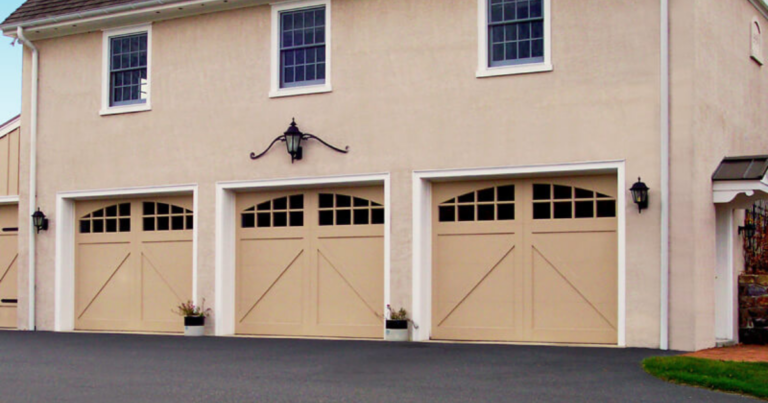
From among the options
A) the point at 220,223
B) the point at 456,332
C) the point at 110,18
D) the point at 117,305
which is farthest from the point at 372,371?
the point at 110,18

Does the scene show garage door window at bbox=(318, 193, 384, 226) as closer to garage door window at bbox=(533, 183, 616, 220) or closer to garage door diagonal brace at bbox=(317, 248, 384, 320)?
garage door diagonal brace at bbox=(317, 248, 384, 320)

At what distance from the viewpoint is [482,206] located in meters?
15.1

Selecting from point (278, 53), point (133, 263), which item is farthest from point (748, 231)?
point (133, 263)

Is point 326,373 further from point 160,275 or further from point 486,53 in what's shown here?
point 160,275

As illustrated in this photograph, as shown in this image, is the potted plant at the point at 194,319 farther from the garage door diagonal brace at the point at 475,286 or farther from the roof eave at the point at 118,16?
the roof eave at the point at 118,16

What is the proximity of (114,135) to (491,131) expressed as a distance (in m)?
7.01

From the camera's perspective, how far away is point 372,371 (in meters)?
11.5

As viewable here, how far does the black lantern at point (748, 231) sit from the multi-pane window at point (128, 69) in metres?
10.0

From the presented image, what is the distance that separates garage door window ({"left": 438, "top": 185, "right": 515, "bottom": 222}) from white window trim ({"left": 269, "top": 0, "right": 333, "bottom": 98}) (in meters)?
2.65

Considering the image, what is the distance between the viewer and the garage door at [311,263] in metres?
15.9

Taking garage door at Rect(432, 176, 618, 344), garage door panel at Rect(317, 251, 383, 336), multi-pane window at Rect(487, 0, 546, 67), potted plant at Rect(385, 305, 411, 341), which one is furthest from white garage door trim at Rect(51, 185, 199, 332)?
multi-pane window at Rect(487, 0, 546, 67)

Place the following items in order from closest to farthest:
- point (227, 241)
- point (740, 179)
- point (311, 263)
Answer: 1. point (740, 179)
2. point (311, 263)
3. point (227, 241)

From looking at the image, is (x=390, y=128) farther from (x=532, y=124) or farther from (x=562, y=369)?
(x=562, y=369)

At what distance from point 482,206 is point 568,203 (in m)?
1.29
